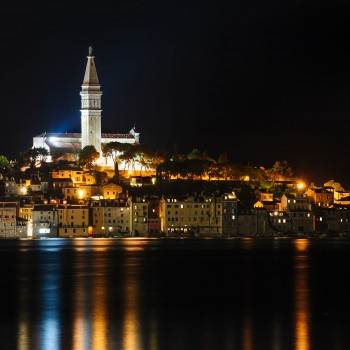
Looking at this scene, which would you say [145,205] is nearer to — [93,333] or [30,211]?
[30,211]

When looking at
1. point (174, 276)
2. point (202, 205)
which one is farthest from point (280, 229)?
point (174, 276)

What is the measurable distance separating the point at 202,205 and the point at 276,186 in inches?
685

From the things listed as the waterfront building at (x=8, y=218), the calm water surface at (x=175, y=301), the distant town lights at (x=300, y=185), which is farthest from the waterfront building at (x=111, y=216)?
the calm water surface at (x=175, y=301)

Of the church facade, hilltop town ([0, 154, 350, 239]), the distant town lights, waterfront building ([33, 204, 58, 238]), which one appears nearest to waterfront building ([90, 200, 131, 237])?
hilltop town ([0, 154, 350, 239])

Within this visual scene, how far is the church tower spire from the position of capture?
370ft

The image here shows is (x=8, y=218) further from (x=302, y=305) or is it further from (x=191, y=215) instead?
(x=302, y=305)

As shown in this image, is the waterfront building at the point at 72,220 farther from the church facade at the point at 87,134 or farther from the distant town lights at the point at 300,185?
the distant town lights at the point at 300,185

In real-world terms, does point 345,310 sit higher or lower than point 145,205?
lower

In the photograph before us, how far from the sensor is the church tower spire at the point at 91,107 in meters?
113

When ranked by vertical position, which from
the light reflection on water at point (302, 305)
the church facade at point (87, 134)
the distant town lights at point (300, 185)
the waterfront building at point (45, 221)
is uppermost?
the church facade at point (87, 134)

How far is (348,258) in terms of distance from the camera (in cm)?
6962

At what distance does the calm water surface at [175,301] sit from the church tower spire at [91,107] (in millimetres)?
40875

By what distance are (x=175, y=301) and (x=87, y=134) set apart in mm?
72874

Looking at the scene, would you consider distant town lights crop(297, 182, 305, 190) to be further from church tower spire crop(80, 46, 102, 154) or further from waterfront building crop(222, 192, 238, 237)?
church tower spire crop(80, 46, 102, 154)
